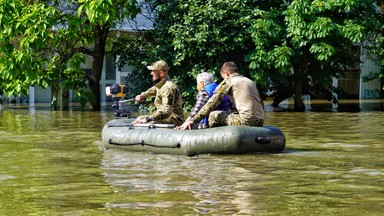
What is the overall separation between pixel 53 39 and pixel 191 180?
1768 cm

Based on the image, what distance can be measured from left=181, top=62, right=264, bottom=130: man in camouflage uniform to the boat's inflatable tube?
0.30 meters

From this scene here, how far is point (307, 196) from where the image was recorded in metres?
9.16

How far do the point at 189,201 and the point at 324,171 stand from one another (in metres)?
3.09

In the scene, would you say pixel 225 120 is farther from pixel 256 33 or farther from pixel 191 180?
pixel 256 33

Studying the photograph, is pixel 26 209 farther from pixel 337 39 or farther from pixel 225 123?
pixel 337 39

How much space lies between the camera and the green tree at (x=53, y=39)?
25.8 metres

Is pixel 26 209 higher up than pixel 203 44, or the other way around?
pixel 203 44

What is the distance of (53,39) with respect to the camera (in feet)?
90.6

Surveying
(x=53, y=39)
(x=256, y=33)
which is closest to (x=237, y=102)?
(x=256, y=33)

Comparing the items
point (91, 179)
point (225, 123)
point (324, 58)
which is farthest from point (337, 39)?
point (91, 179)

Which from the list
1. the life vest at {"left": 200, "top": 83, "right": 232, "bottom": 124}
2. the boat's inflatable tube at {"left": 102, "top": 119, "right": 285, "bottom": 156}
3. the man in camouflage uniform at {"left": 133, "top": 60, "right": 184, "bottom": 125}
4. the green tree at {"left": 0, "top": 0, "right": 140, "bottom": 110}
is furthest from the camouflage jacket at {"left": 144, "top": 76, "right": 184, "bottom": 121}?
the green tree at {"left": 0, "top": 0, "right": 140, "bottom": 110}

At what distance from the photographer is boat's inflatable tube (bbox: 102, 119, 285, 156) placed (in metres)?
13.6

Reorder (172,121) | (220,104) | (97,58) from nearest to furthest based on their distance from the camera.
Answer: (220,104) → (172,121) → (97,58)

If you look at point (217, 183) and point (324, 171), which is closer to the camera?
point (217, 183)
